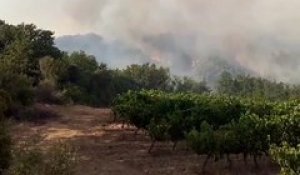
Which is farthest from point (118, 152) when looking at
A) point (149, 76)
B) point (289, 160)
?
point (149, 76)

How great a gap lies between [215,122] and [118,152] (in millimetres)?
6934

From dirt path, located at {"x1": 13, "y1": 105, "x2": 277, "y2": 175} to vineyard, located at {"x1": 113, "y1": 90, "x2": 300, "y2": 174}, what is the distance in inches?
33.5

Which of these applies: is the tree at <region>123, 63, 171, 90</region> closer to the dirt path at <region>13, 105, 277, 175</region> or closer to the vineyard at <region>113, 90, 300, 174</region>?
the dirt path at <region>13, 105, 277, 175</region>

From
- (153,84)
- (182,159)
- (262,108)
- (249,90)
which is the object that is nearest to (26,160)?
(182,159)

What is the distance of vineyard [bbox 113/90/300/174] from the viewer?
96.9 ft

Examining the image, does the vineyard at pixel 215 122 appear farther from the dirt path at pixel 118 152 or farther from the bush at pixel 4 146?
the bush at pixel 4 146

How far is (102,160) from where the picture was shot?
3206cm

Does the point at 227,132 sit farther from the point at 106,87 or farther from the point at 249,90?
the point at 249,90

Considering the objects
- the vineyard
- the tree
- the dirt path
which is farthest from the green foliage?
the tree

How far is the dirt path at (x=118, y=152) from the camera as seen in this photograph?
30625mm

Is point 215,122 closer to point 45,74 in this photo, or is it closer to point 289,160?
point 289,160

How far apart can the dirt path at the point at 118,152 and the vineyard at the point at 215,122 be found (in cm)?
85

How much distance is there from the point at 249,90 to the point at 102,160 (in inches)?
3951

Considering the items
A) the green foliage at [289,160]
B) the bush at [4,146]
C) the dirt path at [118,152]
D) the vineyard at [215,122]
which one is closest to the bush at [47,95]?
the dirt path at [118,152]
